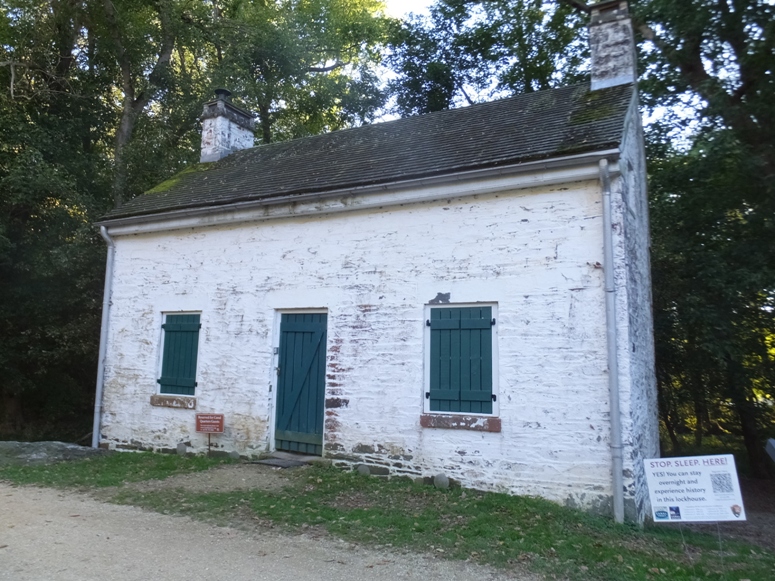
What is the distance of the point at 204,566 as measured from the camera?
16.0 feet

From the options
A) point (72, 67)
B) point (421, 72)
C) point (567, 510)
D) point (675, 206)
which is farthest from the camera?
point (421, 72)

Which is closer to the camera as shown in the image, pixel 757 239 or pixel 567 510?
pixel 567 510

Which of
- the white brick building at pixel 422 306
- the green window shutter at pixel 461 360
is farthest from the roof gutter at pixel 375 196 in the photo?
the green window shutter at pixel 461 360

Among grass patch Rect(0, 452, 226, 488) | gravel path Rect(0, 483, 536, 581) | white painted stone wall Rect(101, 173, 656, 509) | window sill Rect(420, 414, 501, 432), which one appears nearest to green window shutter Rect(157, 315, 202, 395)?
white painted stone wall Rect(101, 173, 656, 509)

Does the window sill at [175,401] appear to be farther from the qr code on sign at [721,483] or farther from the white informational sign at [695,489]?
the qr code on sign at [721,483]

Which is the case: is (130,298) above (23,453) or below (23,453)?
above

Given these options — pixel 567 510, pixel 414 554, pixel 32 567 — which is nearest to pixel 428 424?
pixel 567 510

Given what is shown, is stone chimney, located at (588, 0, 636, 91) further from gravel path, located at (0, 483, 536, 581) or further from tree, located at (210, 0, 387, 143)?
tree, located at (210, 0, 387, 143)

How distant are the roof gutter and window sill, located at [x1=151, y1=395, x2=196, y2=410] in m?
2.99

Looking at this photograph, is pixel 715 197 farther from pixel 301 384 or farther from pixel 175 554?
pixel 175 554

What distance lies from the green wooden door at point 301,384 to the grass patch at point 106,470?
3.87 ft

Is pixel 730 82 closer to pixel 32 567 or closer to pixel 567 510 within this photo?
pixel 567 510

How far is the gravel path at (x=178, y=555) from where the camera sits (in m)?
4.72

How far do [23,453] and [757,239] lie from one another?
1330cm
